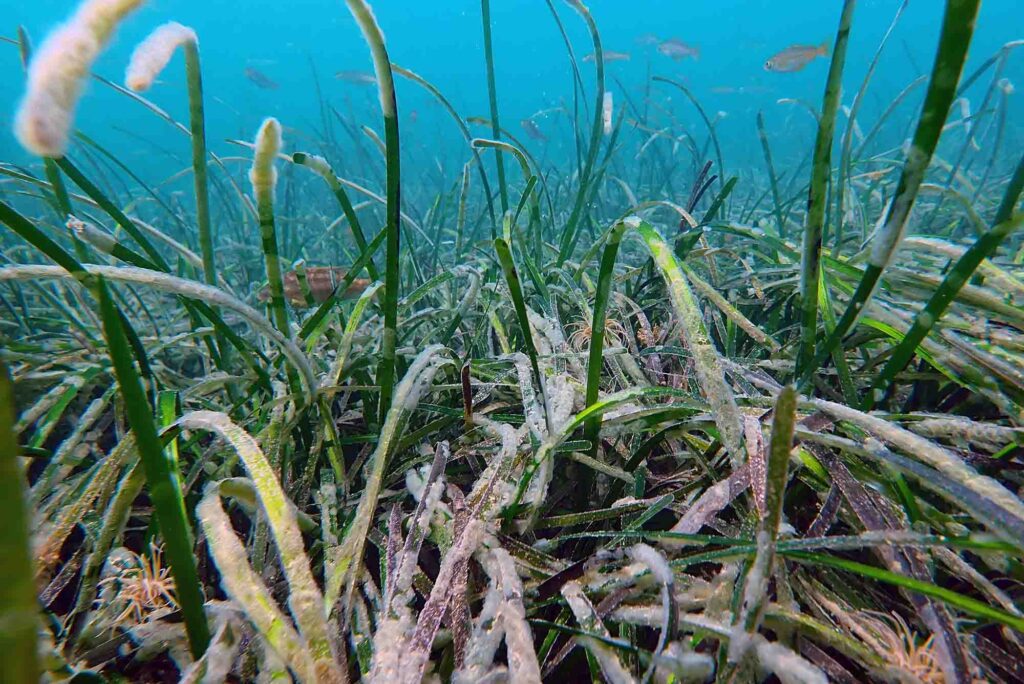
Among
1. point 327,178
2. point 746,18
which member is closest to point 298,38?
point 746,18

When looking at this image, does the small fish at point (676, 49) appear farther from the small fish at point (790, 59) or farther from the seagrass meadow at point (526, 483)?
the seagrass meadow at point (526, 483)

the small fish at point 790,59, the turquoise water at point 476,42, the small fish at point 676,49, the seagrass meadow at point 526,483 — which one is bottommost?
the seagrass meadow at point 526,483

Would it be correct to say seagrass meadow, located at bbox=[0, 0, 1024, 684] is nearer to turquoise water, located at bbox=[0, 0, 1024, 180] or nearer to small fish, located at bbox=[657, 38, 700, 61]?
small fish, located at bbox=[657, 38, 700, 61]

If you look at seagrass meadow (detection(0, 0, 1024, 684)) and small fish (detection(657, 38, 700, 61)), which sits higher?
small fish (detection(657, 38, 700, 61))

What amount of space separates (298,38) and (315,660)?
7799 centimetres

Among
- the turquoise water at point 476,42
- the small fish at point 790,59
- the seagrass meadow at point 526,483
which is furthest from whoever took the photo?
the turquoise water at point 476,42

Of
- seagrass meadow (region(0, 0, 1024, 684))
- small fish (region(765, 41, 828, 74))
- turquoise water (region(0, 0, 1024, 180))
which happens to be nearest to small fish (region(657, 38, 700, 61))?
small fish (region(765, 41, 828, 74))

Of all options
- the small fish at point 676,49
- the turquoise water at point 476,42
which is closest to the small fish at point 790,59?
the small fish at point 676,49

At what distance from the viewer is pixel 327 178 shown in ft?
3.57

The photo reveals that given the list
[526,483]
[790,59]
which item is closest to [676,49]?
[790,59]

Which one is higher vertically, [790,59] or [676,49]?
[676,49]

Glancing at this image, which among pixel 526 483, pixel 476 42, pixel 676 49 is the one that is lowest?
pixel 526 483

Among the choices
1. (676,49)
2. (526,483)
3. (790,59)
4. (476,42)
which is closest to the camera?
(526,483)

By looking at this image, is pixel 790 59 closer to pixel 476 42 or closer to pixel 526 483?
pixel 526 483
